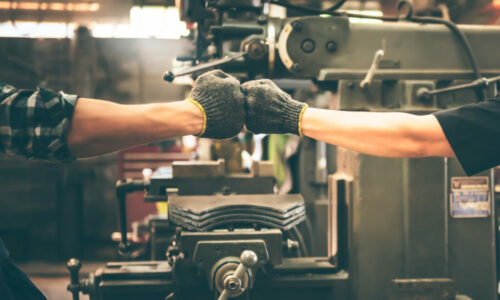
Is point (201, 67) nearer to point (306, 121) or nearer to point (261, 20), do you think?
point (261, 20)

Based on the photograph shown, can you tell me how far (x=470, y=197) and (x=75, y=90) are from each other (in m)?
5.13

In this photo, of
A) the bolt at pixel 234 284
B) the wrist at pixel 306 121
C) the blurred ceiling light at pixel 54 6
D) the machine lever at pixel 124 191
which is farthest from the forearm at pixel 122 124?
the blurred ceiling light at pixel 54 6

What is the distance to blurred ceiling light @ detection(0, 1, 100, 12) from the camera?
383 cm

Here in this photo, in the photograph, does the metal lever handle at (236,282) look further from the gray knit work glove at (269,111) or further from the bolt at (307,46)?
the bolt at (307,46)

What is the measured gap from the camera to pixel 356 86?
4.79 ft

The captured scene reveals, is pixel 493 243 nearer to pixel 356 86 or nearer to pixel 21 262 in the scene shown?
pixel 356 86

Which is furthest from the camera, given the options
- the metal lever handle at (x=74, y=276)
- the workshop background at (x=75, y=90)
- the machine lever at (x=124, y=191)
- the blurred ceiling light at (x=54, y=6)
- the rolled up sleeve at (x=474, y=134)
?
the workshop background at (x=75, y=90)

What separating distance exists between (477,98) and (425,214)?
1.56 ft

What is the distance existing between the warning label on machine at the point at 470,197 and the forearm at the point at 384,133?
508 mm

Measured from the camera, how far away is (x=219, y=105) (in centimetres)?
101

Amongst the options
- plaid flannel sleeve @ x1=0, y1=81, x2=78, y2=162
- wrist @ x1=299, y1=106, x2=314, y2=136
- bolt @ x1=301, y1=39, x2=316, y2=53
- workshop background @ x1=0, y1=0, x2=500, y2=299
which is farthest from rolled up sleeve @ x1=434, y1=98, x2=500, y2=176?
workshop background @ x1=0, y1=0, x2=500, y2=299

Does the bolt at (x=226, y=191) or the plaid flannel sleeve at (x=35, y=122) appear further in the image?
the bolt at (x=226, y=191)

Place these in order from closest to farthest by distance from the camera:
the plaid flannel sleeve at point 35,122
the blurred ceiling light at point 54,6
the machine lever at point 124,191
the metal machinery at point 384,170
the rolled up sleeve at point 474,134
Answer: the plaid flannel sleeve at point 35,122 < the rolled up sleeve at point 474,134 < the metal machinery at point 384,170 < the machine lever at point 124,191 < the blurred ceiling light at point 54,6

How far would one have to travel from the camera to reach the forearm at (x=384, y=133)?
40.0 inches
